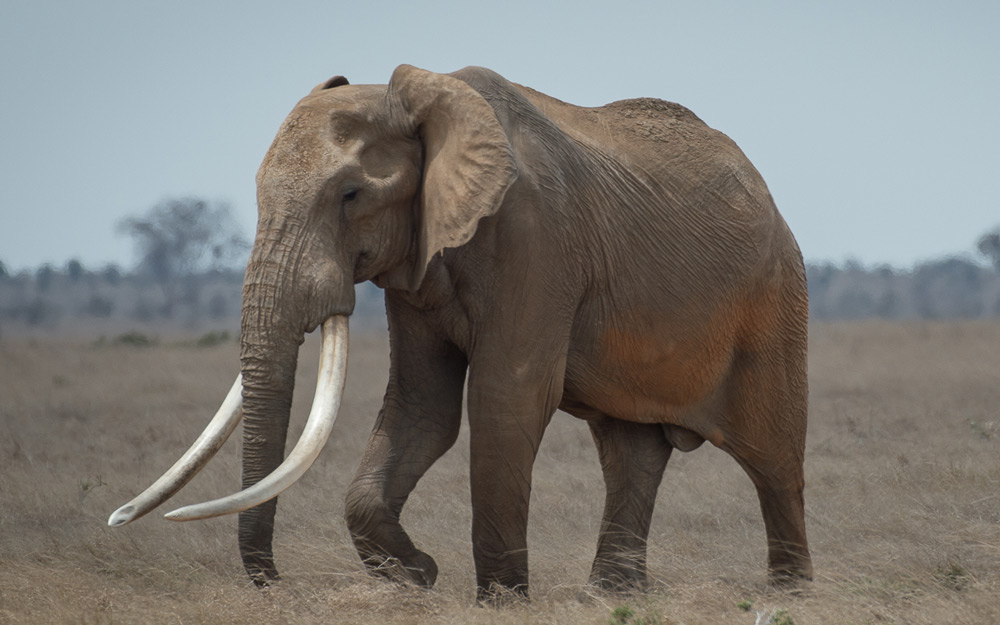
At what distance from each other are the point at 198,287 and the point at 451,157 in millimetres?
55447

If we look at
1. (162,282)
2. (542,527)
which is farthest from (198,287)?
Answer: (542,527)

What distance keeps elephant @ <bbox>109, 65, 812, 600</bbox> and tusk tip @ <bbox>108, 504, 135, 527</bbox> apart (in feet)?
0.07

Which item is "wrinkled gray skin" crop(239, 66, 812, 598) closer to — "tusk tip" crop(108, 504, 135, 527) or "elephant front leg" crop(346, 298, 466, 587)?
"elephant front leg" crop(346, 298, 466, 587)

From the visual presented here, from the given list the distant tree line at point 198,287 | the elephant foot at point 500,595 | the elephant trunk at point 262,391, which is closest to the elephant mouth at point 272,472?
the elephant trunk at point 262,391

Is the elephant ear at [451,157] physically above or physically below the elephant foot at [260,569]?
above

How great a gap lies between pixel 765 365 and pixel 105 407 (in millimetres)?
8827

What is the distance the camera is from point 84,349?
23500 mm

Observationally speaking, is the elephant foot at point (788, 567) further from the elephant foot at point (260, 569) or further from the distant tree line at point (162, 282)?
the distant tree line at point (162, 282)

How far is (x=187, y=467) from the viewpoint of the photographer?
16.2 ft

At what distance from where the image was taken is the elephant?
16.8 feet

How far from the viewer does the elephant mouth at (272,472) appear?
4676 mm

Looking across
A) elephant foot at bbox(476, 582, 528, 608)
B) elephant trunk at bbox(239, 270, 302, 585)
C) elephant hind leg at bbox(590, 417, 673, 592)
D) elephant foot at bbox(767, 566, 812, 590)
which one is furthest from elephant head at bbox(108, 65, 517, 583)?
elephant foot at bbox(767, 566, 812, 590)

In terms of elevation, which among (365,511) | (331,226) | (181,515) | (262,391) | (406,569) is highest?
(331,226)

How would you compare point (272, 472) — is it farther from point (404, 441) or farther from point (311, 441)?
point (404, 441)
